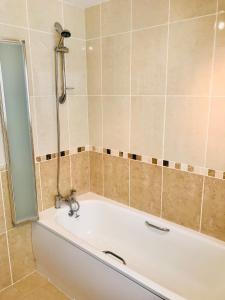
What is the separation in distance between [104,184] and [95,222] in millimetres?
369

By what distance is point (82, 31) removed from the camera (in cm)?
211

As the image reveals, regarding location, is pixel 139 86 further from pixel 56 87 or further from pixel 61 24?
pixel 61 24

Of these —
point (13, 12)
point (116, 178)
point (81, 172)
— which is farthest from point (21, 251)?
point (13, 12)

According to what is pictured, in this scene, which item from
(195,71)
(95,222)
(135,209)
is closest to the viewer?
(195,71)

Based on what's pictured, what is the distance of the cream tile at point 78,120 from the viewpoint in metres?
2.17

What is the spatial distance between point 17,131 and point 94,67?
88 cm

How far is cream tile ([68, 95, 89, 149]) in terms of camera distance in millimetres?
2166

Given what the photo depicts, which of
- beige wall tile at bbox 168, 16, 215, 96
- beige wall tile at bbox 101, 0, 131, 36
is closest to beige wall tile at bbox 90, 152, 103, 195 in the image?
beige wall tile at bbox 168, 16, 215, 96

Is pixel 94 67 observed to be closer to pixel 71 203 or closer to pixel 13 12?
pixel 13 12

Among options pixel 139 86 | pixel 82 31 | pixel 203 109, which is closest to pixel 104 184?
pixel 139 86

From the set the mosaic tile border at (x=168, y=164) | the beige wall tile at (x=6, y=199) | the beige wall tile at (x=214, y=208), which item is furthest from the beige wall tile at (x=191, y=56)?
the beige wall tile at (x=6, y=199)

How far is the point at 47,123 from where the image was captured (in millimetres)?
1987

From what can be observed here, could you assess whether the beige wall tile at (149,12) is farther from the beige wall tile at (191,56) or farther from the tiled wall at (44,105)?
the tiled wall at (44,105)

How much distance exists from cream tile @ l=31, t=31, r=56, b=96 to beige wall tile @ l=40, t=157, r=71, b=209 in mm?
595
